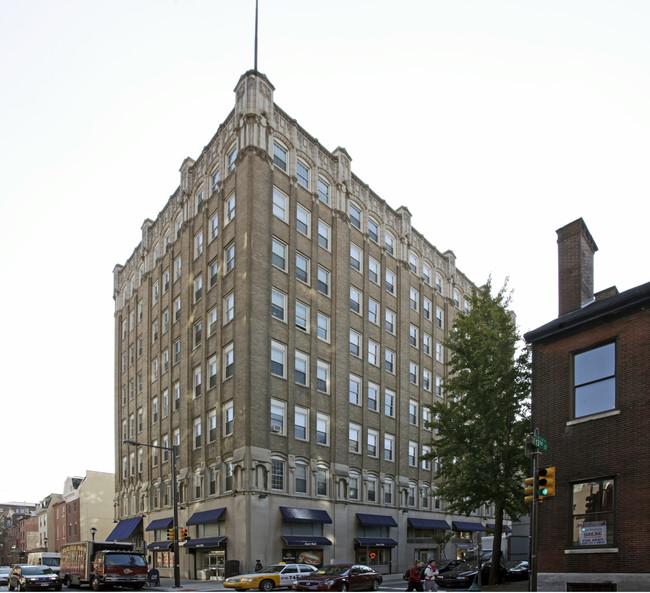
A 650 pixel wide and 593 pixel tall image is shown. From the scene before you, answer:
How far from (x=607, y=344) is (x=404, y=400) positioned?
3468 centimetres

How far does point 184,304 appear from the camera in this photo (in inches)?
1962

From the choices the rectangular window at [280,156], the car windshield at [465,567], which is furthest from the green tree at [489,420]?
the rectangular window at [280,156]

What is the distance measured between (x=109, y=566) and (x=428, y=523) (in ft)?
98.6

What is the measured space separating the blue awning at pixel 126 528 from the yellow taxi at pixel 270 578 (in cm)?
2554

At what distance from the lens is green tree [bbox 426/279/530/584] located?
29.2 meters

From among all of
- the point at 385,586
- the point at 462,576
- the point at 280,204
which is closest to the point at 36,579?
the point at 385,586

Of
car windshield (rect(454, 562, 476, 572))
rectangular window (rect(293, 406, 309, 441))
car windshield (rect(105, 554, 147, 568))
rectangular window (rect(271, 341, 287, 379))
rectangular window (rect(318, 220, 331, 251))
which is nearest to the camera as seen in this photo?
car windshield (rect(105, 554, 147, 568))

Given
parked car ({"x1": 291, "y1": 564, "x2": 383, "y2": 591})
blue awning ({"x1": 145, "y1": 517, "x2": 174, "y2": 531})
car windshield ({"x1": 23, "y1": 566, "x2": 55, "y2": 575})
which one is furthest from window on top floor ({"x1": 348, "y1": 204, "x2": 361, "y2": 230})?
car windshield ({"x1": 23, "y1": 566, "x2": 55, "y2": 575})

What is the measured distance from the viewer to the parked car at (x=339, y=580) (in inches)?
1155

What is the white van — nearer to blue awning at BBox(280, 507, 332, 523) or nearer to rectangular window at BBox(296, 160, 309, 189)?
blue awning at BBox(280, 507, 332, 523)

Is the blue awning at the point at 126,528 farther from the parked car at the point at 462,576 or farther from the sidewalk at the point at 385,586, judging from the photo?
the parked car at the point at 462,576

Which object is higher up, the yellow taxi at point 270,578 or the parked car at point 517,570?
the yellow taxi at point 270,578

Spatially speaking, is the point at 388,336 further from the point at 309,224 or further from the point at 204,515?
the point at 204,515

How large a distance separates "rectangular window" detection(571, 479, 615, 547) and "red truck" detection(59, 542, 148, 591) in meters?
20.3
